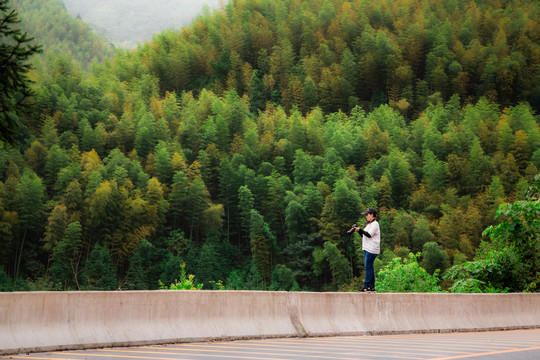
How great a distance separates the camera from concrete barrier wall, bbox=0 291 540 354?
6.57 meters

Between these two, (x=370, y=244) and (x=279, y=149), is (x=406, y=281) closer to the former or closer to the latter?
(x=370, y=244)

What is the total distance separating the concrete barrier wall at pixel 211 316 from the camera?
21.6 feet

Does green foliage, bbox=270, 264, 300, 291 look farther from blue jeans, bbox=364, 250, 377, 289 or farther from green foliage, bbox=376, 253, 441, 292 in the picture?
blue jeans, bbox=364, 250, 377, 289

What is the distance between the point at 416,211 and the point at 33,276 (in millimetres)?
52867

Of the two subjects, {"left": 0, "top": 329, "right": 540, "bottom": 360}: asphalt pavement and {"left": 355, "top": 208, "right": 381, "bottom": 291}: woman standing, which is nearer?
{"left": 0, "top": 329, "right": 540, "bottom": 360}: asphalt pavement

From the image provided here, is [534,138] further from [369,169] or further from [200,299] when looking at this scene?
[200,299]

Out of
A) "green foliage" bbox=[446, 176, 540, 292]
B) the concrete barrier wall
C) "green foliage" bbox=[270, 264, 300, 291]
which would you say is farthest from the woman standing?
"green foliage" bbox=[270, 264, 300, 291]

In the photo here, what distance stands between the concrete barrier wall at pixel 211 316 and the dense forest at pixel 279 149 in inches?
1876

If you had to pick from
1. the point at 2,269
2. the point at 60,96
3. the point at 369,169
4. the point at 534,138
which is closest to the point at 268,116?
the point at 369,169

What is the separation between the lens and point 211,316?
8.02m

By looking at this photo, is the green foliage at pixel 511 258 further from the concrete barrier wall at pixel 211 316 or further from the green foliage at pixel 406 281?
the green foliage at pixel 406 281

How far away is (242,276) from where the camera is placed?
85688mm

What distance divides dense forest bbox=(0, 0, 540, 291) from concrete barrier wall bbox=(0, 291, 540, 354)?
47662 millimetres

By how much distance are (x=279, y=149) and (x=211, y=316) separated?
94706 mm
